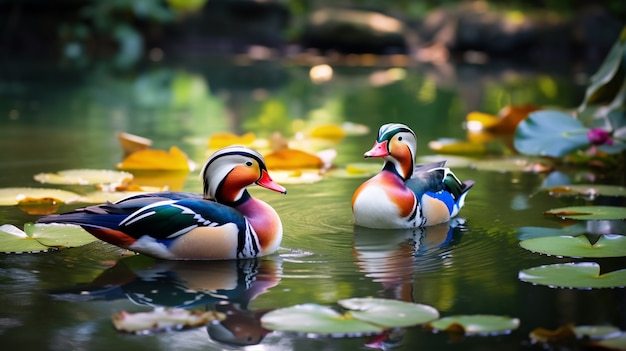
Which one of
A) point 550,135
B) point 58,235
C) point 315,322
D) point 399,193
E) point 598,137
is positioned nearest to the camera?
point 315,322

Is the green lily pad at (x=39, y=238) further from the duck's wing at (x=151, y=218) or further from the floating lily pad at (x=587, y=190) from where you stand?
the floating lily pad at (x=587, y=190)

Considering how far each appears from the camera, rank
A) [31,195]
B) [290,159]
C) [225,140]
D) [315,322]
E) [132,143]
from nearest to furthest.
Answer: [315,322] < [31,195] < [290,159] < [132,143] < [225,140]

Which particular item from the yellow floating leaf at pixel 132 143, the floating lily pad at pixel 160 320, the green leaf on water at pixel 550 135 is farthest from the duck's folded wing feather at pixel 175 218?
the yellow floating leaf at pixel 132 143

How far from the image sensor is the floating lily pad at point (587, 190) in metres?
4.68

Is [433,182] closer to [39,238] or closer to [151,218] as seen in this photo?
[151,218]

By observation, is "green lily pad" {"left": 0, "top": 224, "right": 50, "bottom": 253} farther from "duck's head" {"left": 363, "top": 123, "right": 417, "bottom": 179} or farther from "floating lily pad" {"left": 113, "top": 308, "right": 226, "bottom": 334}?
"duck's head" {"left": 363, "top": 123, "right": 417, "bottom": 179}

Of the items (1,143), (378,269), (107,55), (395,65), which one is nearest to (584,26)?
(395,65)

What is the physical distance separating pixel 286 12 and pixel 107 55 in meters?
3.31

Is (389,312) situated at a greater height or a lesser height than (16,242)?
lesser

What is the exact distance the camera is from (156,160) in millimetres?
5309

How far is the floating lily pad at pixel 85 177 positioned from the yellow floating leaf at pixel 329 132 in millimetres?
2029

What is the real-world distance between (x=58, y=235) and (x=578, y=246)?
1812mm

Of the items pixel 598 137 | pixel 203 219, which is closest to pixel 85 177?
pixel 203 219

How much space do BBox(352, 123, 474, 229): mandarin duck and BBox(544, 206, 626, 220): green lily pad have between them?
18.5 inches
